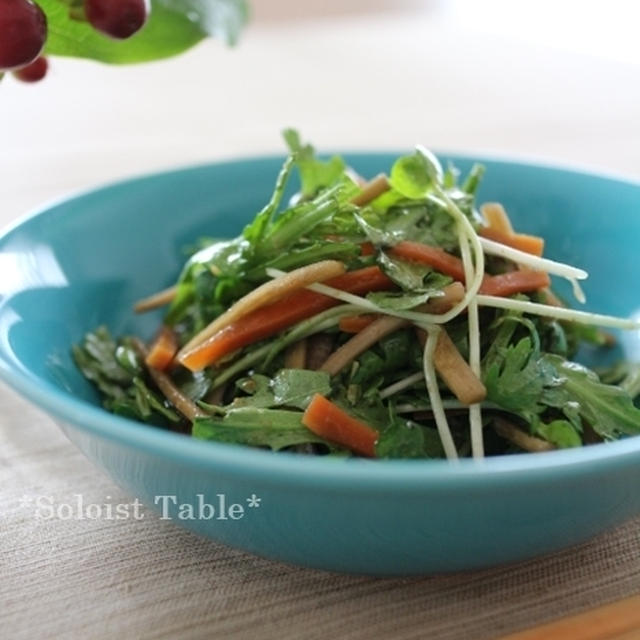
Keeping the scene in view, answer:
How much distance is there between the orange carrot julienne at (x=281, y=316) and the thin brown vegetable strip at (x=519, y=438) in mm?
215

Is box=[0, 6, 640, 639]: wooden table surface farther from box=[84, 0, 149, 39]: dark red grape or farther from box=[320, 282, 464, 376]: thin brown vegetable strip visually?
box=[84, 0, 149, 39]: dark red grape

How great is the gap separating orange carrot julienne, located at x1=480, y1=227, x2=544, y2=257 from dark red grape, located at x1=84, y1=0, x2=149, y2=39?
584 millimetres

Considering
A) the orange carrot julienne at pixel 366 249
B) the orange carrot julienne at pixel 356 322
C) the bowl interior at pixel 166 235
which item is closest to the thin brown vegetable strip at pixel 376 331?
the orange carrot julienne at pixel 356 322

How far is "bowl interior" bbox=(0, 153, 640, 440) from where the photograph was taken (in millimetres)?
1259

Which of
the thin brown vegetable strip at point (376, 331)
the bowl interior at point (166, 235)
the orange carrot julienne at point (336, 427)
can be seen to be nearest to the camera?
the orange carrot julienne at point (336, 427)

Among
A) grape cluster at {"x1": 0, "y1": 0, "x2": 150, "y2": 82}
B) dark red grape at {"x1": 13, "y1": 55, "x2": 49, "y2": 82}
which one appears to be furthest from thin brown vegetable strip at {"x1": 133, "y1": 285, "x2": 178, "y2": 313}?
grape cluster at {"x1": 0, "y1": 0, "x2": 150, "y2": 82}

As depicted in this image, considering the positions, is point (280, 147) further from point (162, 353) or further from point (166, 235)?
point (162, 353)

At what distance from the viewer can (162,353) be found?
1297 mm

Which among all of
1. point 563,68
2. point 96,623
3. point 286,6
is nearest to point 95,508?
point 96,623

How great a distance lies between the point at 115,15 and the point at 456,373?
524 mm

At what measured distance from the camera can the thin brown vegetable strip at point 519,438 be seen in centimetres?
104

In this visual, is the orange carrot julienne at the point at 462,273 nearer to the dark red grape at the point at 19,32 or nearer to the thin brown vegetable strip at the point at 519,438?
the thin brown vegetable strip at the point at 519,438

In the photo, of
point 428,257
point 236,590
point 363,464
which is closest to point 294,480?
point 363,464

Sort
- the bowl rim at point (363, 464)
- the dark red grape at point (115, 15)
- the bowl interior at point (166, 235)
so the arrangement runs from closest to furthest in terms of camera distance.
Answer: the bowl rim at point (363, 464)
the dark red grape at point (115, 15)
the bowl interior at point (166, 235)
